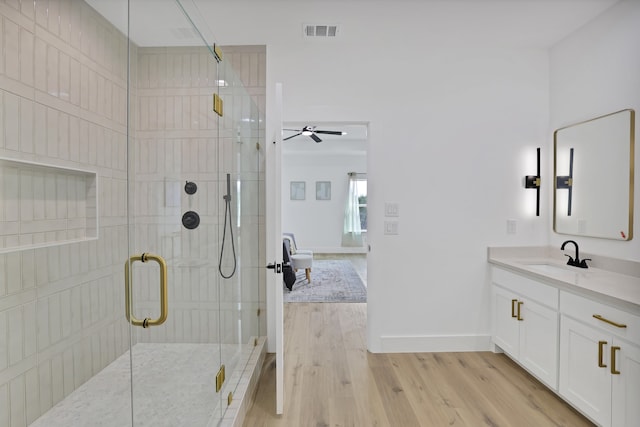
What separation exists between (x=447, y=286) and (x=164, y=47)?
2.76 m

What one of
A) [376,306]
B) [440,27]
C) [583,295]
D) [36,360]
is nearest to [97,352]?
[36,360]

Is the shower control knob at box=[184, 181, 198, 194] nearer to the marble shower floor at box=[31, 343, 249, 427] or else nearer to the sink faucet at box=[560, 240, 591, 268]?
the marble shower floor at box=[31, 343, 249, 427]

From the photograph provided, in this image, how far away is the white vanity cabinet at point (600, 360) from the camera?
1648 millimetres

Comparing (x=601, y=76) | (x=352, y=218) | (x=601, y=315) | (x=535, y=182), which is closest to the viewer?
(x=601, y=315)

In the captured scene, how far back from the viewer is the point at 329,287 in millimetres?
5094

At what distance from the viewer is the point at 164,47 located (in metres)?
1.33

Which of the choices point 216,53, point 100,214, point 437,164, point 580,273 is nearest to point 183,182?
point 100,214

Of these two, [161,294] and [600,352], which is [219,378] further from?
[600,352]

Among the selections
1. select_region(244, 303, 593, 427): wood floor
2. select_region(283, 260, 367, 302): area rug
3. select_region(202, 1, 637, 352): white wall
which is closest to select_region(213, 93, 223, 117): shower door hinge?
select_region(202, 1, 637, 352): white wall

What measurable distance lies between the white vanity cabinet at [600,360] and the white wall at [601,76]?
682 millimetres

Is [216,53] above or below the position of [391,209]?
above

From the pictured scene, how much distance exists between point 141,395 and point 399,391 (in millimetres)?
1729

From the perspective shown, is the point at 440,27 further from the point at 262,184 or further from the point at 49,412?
the point at 49,412

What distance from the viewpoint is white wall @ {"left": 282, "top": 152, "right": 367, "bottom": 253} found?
28.0 ft
